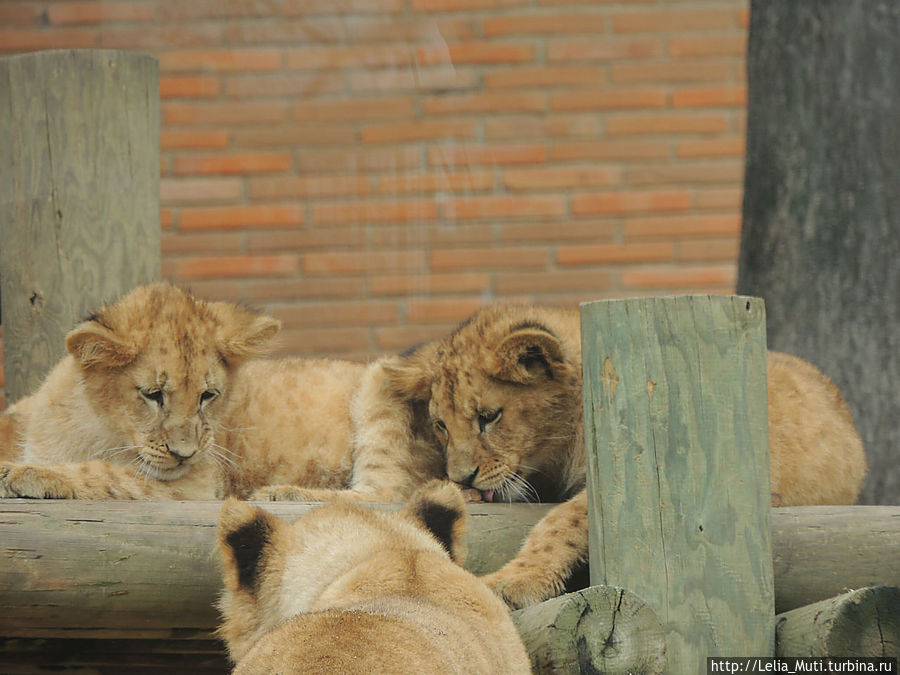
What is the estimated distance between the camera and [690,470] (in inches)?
120

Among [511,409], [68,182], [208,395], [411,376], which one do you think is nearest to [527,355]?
[511,409]

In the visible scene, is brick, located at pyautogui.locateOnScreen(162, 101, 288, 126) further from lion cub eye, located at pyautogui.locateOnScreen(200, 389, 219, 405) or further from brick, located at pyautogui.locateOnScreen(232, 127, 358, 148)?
lion cub eye, located at pyautogui.locateOnScreen(200, 389, 219, 405)

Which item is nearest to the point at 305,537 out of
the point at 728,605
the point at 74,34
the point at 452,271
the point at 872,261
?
the point at 728,605

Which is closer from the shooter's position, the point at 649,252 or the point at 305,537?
the point at 305,537

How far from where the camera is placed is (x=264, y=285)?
25.0 ft

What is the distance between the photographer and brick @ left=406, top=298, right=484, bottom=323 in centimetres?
756

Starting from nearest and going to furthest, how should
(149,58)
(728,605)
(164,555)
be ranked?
(728,605) < (164,555) < (149,58)

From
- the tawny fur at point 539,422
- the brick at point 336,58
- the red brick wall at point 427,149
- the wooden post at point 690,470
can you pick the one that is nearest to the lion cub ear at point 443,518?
the wooden post at point 690,470

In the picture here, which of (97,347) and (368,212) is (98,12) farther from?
(97,347)

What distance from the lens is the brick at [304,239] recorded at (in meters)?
7.61

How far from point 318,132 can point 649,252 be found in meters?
2.25

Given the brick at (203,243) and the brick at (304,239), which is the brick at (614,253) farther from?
the brick at (203,243)

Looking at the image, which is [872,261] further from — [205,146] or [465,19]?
[205,146]

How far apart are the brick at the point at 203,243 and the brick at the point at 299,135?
606 millimetres
